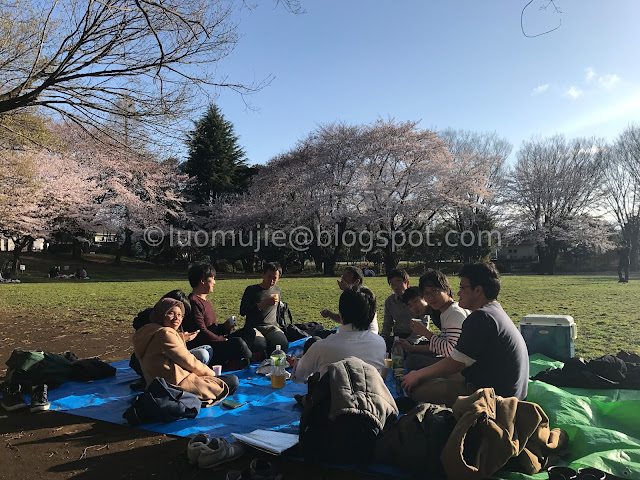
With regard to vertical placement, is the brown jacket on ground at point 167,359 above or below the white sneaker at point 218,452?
A: above

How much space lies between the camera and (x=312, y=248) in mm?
31031

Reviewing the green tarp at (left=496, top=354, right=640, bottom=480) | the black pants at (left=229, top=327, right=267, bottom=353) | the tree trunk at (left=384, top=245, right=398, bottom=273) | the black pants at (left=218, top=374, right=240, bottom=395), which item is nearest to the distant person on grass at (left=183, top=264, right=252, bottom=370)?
the black pants at (left=229, top=327, right=267, bottom=353)

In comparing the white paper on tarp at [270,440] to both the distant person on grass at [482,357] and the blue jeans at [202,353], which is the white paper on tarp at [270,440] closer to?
the distant person on grass at [482,357]

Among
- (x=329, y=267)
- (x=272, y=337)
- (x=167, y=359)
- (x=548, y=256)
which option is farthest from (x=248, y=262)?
(x=167, y=359)

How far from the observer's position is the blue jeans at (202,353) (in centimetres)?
486

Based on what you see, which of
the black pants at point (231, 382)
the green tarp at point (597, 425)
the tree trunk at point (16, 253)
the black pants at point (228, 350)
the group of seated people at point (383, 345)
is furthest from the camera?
the tree trunk at point (16, 253)

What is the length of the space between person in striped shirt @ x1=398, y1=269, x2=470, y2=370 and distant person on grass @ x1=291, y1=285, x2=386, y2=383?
2.15ft

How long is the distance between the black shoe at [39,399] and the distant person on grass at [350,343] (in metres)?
2.22

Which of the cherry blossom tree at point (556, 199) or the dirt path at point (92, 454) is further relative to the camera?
the cherry blossom tree at point (556, 199)

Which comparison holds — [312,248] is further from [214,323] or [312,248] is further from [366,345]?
[366,345]

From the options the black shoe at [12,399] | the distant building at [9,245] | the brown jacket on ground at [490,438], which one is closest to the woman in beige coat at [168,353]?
the black shoe at [12,399]

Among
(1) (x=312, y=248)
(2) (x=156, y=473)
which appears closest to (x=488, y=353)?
(2) (x=156, y=473)

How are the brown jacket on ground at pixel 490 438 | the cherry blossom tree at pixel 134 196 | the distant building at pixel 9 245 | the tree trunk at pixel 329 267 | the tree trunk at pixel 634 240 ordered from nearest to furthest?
the brown jacket on ground at pixel 490 438
the tree trunk at pixel 329 267
the cherry blossom tree at pixel 134 196
the tree trunk at pixel 634 240
the distant building at pixel 9 245

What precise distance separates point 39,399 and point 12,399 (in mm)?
307
